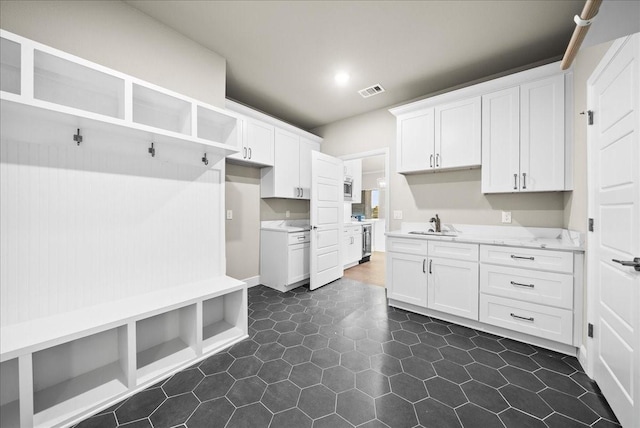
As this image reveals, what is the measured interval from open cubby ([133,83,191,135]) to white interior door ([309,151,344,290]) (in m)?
1.78

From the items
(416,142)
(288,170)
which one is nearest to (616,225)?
(416,142)

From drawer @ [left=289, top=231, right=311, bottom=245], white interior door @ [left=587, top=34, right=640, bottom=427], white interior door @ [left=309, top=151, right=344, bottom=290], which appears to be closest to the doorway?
white interior door @ [left=309, top=151, right=344, bottom=290]

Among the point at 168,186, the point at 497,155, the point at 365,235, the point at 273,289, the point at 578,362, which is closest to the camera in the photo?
the point at 578,362

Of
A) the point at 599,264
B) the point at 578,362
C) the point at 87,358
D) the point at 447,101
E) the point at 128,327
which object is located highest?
the point at 447,101

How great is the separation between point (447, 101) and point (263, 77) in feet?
7.20

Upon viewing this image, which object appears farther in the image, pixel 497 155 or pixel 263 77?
pixel 263 77

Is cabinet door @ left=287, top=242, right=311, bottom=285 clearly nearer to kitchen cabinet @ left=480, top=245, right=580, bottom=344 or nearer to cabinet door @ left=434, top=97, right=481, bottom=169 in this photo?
cabinet door @ left=434, top=97, right=481, bottom=169

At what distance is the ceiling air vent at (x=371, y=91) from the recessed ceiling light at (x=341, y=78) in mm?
308

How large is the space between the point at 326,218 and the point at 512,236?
225cm

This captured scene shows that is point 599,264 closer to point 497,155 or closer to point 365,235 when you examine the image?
point 497,155

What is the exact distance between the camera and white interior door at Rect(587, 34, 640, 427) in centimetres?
123

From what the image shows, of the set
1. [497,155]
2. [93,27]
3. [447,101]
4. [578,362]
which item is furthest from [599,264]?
[93,27]

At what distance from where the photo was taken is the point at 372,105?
12.2ft

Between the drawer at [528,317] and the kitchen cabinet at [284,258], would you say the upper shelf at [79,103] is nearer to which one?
the kitchen cabinet at [284,258]
